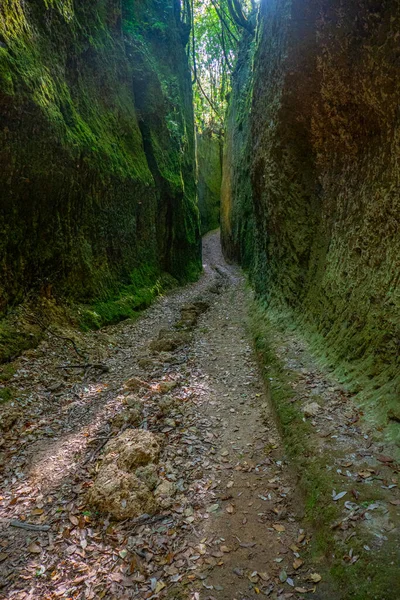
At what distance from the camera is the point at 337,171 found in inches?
271

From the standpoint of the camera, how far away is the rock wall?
4.98 meters

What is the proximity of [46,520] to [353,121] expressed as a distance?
7228mm

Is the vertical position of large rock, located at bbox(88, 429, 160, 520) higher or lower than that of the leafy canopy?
lower

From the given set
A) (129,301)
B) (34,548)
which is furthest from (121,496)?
(129,301)

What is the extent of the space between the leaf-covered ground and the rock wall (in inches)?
42.0

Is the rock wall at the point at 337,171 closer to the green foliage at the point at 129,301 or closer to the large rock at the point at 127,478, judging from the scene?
the large rock at the point at 127,478

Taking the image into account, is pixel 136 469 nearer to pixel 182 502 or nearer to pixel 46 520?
pixel 182 502

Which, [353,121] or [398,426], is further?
[353,121]

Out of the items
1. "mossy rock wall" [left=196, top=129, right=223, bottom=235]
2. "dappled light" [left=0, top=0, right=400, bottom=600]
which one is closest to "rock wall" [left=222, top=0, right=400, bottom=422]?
"dappled light" [left=0, top=0, right=400, bottom=600]

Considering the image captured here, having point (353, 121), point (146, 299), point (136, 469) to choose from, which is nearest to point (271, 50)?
point (353, 121)

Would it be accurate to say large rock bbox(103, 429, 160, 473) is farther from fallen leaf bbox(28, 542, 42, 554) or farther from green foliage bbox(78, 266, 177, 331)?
green foliage bbox(78, 266, 177, 331)

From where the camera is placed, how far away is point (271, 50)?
882cm

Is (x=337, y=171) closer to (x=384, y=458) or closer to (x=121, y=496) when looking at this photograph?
(x=384, y=458)

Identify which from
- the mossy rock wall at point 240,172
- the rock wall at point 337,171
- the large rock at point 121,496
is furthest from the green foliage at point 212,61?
the large rock at point 121,496
